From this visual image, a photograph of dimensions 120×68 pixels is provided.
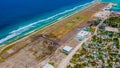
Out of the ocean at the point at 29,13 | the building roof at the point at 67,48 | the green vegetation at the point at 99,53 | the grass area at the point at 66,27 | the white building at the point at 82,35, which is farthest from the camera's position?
the ocean at the point at 29,13

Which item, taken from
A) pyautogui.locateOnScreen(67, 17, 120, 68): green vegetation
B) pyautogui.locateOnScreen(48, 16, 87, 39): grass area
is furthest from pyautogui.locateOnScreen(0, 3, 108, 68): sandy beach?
Result: pyautogui.locateOnScreen(67, 17, 120, 68): green vegetation

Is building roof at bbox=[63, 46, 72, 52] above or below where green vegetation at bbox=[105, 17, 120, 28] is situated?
below

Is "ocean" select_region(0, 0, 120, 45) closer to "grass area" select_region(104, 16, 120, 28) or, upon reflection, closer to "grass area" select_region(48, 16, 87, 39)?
"grass area" select_region(48, 16, 87, 39)

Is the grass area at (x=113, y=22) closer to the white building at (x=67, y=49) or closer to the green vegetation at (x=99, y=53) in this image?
the green vegetation at (x=99, y=53)

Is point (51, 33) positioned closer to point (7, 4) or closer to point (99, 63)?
point (99, 63)

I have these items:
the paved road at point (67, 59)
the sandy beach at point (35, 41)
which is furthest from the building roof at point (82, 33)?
the paved road at point (67, 59)

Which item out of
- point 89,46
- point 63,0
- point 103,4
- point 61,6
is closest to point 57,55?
point 89,46

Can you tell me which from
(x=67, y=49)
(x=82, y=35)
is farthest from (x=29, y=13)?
(x=67, y=49)

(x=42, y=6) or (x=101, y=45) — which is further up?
(x=42, y=6)

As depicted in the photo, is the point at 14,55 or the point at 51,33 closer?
the point at 14,55
